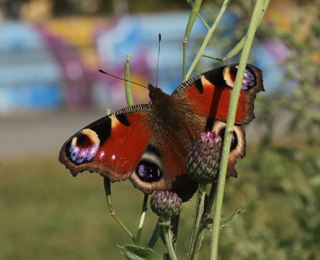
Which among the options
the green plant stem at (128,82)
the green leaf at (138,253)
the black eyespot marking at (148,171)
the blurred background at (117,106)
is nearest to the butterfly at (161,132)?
the black eyespot marking at (148,171)

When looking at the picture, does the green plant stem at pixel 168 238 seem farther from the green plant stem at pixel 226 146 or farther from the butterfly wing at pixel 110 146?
the butterfly wing at pixel 110 146

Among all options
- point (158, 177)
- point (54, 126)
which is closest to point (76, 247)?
point (158, 177)

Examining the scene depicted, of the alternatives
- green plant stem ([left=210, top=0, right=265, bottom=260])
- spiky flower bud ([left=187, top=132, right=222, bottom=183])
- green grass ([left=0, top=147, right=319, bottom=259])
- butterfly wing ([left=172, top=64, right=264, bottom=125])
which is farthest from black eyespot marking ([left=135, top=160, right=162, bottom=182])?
green grass ([left=0, top=147, right=319, bottom=259])

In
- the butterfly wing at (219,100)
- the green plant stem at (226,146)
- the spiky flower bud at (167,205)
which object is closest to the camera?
the green plant stem at (226,146)

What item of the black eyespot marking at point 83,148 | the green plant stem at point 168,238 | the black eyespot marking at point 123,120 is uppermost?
the black eyespot marking at point 123,120

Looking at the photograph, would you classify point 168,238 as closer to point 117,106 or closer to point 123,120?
point 123,120

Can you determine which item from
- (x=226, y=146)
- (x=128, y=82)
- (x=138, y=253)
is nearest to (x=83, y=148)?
(x=128, y=82)
